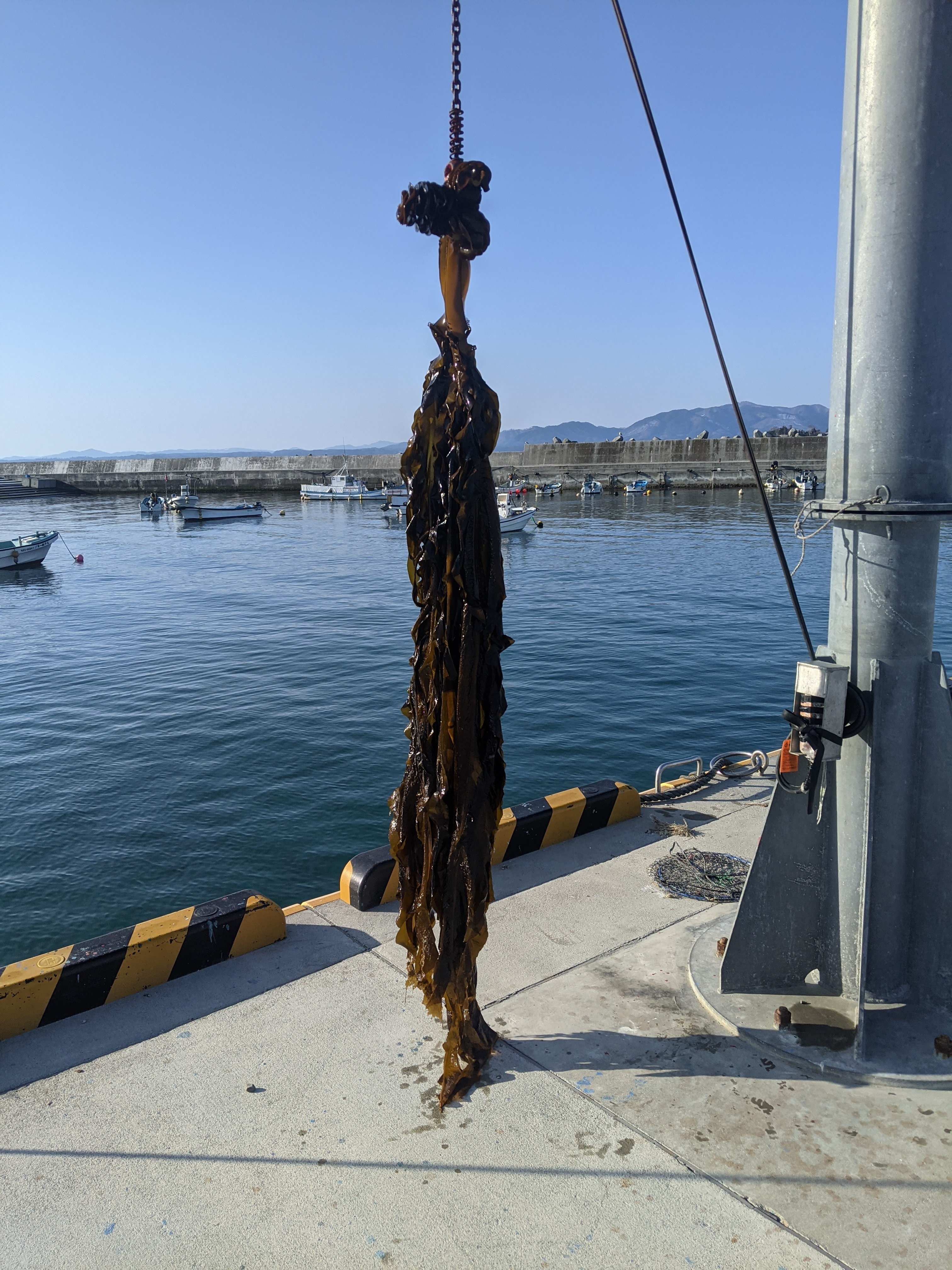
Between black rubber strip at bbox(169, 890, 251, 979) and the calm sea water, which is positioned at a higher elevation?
black rubber strip at bbox(169, 890, 251, 979)

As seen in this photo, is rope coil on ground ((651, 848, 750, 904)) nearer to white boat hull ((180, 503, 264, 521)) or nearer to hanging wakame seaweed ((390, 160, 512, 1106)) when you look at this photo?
hanging wakame seaweed ((390, 160, 512, 1106))

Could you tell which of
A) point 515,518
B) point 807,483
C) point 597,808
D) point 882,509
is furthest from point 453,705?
point 807,483

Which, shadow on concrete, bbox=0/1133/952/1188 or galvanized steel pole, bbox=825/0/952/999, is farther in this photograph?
galvanized steel pole, bbox=825/0/952/999

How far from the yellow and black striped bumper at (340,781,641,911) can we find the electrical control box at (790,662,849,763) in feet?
8.35

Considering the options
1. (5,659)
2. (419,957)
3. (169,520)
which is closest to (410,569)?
(419,957)

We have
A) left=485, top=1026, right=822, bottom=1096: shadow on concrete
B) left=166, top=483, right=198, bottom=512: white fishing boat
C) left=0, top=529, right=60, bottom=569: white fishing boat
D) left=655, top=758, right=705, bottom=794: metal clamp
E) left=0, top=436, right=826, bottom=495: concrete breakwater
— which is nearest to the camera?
left=485, top=1026, right=822, bottom=1096: shadow on concrete

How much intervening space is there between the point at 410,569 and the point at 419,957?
2121mm

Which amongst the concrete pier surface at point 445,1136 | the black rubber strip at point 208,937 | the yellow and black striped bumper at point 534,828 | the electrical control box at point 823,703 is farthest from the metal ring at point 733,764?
the black rubber strip at point 208,937

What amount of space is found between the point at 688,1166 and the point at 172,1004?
3183 millimetres

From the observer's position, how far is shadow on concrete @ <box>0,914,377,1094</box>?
4.83 meters

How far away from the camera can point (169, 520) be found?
7650cm

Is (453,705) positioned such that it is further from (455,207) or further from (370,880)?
(370,880)

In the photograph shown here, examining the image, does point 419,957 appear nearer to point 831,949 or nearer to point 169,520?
point 831,949

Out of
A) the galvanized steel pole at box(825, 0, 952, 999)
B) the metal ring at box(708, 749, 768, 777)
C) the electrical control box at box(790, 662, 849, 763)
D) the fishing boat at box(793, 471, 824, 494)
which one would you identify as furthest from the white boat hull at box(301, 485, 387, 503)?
the electrical control box at box(790, 662, 849, 763)
